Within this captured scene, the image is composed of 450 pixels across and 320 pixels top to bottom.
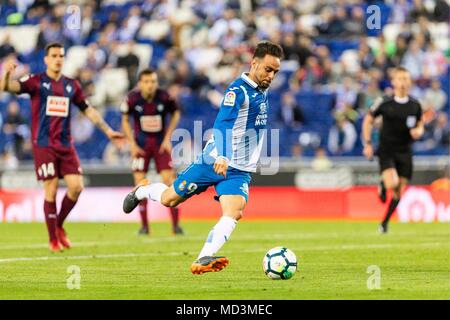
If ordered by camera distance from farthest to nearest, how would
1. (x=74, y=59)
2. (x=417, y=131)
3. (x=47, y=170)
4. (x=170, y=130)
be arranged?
(x=74, y=59) → (x=417, y=131) → (x=170, y=130) → (x=47, y=170)

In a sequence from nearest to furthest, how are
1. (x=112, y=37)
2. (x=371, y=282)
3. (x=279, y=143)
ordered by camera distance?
(x=371, y=282)
(x=279, y=143)
(x=112, y=37)

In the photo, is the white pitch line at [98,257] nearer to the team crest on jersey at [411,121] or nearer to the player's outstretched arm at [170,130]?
the player's outstretched arm at [170,130]

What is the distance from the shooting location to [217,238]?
1102 centimetres

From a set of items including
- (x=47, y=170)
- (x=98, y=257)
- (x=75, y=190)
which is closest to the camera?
(x=98, y=257)

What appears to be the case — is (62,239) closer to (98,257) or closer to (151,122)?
(98,257)

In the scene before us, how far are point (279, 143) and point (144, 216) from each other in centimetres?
729

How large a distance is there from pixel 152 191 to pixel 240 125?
1554 mm

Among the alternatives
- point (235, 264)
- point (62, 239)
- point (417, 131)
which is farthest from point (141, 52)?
point (235, 264)

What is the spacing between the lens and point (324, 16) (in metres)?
28.6

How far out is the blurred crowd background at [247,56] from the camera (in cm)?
2592

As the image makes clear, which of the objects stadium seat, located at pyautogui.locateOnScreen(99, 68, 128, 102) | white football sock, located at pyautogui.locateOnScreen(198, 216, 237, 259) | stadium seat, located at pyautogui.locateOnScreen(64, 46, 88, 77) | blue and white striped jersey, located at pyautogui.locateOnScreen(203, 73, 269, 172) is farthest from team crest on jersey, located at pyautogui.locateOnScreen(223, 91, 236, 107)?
stadium seat, located at pyautogui.locateOnScreen(64, 46, 88, 77)

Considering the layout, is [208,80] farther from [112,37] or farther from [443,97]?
[443,97]

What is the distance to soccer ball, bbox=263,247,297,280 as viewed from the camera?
11.3 meters
